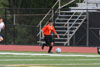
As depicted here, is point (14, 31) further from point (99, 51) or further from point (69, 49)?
point (99, 51)

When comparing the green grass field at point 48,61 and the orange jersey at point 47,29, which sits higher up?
the orange jersey at point 47,29

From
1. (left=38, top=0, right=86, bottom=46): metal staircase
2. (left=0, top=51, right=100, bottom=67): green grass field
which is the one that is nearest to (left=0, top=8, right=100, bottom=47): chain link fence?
(left=38, top=0, right=86, bottom=46): metal staircase

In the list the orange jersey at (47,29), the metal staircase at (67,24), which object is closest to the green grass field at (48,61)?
the orange jersey at (47,29)

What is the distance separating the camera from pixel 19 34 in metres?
33.3

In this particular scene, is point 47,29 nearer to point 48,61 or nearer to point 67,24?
point 48,61

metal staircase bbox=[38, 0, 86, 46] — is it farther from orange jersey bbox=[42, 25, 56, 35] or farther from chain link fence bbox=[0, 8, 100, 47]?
orange jersey bbox=[42, 25, 56, 35]

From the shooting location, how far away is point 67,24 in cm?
3192

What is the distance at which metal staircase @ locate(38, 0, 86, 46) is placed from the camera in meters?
31.8

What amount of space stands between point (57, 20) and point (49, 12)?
3.08 feet

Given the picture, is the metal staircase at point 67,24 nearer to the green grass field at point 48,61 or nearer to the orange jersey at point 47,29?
the orange jersey at point 47,29

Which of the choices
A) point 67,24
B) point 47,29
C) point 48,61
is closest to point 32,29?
point 67,24


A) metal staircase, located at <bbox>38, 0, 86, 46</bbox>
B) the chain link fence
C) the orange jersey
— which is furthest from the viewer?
metal staircase, located at <bbox>38, 0, 86, 46</bbox>

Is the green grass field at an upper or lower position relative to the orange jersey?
lower

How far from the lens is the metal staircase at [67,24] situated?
31.8 m
